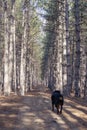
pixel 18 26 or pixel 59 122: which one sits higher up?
pixel 18 26

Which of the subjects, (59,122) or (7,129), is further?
(59,122)

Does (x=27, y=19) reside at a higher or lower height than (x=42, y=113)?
higher

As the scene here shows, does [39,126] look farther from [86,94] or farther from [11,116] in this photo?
[86,94]

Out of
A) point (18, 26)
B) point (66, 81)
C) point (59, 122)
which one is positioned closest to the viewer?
point (59, 122)

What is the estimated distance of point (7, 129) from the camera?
1086 cm

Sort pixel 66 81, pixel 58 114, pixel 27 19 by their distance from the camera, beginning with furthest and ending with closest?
pixel 27 19 → pixel 66 81 → pixel 58 114

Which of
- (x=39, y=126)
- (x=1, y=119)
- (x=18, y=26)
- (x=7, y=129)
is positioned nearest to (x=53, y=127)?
(x=39, y=126)

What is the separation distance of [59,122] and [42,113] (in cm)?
216

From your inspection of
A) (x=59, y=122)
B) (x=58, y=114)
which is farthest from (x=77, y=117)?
(x=59, y=122)

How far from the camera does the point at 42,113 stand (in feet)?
46.4

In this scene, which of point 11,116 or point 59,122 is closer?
point 59,122

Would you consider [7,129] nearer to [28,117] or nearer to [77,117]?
[28,117]

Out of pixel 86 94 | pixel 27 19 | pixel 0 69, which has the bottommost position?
pixel 86 94

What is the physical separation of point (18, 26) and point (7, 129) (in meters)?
30.0
